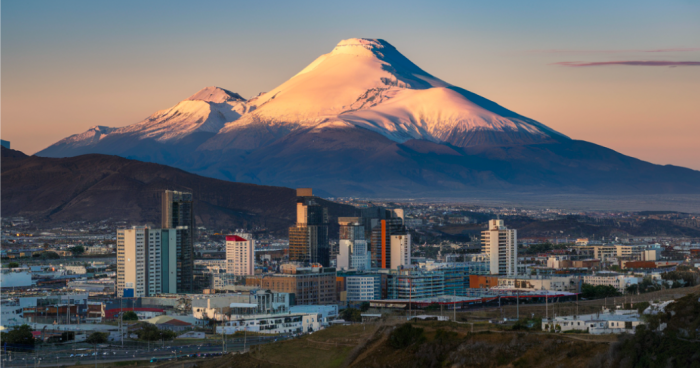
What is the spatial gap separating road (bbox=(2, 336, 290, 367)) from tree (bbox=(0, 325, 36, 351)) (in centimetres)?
80

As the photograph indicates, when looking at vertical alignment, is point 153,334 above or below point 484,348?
below

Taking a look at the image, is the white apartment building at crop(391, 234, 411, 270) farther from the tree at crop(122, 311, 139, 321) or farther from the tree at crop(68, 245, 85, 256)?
the tree at crop(68, 245, 85, 256)

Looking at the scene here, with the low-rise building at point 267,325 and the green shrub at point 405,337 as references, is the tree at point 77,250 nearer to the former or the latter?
the low-rise building at point 267,325

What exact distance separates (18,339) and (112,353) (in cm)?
489

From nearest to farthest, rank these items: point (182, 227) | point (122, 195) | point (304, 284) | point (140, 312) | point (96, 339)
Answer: point (96, 339), point (140, 312), point (304, 284), point (182, 227), point (122, 195)

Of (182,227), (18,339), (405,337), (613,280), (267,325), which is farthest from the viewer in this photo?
(182,227)

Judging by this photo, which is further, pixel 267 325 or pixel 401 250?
pixel 401 250

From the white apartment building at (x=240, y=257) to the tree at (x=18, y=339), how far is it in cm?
3221

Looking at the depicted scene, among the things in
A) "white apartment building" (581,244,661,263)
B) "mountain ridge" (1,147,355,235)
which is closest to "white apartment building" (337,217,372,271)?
"white apartment building" (581,244,661,263)

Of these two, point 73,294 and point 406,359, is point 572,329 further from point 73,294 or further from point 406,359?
point 73,294

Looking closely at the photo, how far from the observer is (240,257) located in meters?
79.1

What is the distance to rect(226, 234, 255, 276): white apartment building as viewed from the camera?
→ 257 ft

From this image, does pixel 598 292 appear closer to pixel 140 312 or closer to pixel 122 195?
pixel 140 312

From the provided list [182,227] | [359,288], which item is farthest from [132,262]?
[359,288]
